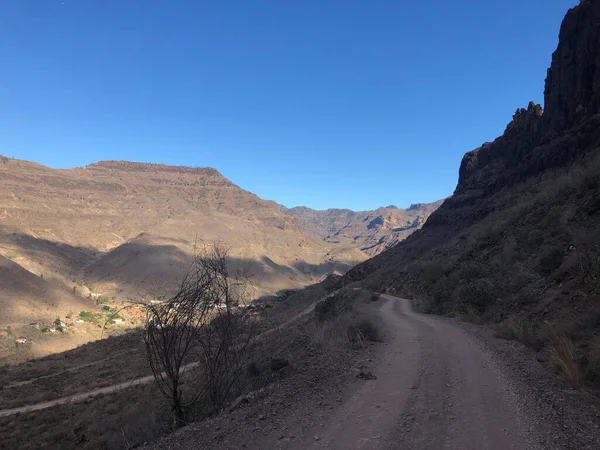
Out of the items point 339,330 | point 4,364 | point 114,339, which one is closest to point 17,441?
point 339,330

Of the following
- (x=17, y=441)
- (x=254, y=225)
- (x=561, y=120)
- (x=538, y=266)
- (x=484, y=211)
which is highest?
(x=254, y=225)

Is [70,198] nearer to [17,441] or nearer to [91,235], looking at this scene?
[91,235]

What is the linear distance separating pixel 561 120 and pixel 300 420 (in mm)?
51708

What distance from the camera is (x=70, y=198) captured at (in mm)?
130250

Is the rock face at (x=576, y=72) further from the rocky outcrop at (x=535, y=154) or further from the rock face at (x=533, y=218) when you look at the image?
the rock face at (x=533, y=218)

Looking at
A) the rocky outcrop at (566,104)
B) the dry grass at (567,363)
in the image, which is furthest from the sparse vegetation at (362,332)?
the rocky outcrop at (566,104)

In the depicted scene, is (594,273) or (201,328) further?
(594,273)

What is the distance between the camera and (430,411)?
16.1ft

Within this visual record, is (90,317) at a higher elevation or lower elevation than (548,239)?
lower

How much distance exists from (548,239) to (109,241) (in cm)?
12126

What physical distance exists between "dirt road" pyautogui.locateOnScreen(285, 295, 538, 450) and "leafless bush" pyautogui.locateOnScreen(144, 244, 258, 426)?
261 cm

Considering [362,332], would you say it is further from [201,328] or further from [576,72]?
[576,72]

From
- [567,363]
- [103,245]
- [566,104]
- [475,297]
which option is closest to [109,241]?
[103,245]

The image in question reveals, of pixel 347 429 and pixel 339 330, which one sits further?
pixel 339 330
